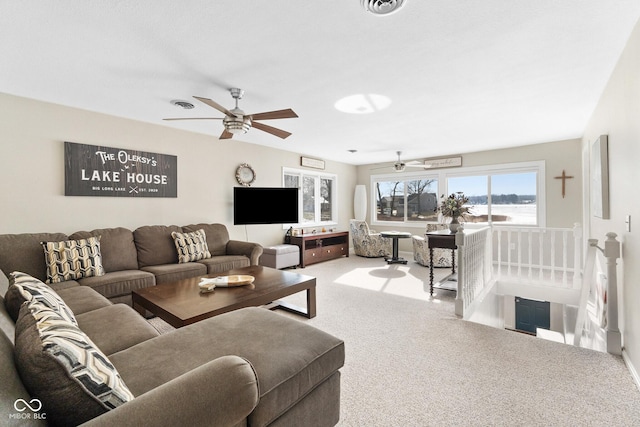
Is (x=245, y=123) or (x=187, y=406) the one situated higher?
(x=245, y=123)

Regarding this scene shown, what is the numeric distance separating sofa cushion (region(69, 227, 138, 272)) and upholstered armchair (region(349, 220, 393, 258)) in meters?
4.37

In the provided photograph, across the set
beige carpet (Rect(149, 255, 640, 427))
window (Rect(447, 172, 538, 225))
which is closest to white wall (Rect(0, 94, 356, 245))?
beige carpet (Rect(149, 255, 640, 427))

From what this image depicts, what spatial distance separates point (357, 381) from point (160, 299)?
1626mm

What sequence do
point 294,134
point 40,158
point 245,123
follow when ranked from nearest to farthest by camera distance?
point 245,123 → point 40,158 → point 294,134

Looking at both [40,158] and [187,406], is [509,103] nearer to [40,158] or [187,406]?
[187,406]

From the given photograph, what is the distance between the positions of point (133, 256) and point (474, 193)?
Result: 6121 millimetres

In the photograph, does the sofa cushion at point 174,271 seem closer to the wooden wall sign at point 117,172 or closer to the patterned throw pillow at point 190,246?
the patterned throw pillow at point 190,246

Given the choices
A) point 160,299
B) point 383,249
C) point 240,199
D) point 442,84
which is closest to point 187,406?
point 160,299

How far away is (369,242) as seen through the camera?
6.42m

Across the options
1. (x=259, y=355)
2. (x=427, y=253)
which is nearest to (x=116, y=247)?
(x=259, y=355)

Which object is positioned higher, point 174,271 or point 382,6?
point 382,6

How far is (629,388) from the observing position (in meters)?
1.85

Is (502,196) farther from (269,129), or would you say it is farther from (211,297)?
(211,297)

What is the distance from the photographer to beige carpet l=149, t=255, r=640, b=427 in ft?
5.38
